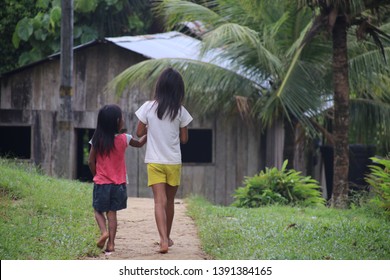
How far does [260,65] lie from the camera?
15141 millimetres

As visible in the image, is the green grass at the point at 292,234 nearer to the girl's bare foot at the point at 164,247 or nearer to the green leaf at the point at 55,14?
the girl's bare foot at the point at 164,247

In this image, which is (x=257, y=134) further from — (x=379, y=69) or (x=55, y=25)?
(x=55, y=25)

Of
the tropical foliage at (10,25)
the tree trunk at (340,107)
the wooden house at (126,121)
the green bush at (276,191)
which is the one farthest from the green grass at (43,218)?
the tropical foliage at (10,25)

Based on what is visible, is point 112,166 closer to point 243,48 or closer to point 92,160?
point 92,160

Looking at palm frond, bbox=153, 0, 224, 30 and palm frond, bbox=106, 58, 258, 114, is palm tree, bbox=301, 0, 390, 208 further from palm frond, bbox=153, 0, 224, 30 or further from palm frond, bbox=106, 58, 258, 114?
palm frond, bbox=153, 0, 224, 30

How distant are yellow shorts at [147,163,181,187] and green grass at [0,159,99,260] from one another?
2.87ft

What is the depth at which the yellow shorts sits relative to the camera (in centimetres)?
734

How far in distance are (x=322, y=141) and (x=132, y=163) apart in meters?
5.22

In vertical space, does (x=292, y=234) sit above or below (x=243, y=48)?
below

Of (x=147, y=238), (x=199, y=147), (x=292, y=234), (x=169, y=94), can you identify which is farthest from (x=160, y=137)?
(x=199, y=147)

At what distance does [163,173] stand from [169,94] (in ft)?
2.46

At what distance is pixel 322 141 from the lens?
18.8 metres

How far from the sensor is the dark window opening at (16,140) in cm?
1962

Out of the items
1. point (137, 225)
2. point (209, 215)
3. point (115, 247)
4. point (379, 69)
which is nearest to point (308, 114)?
point (379, 69)
